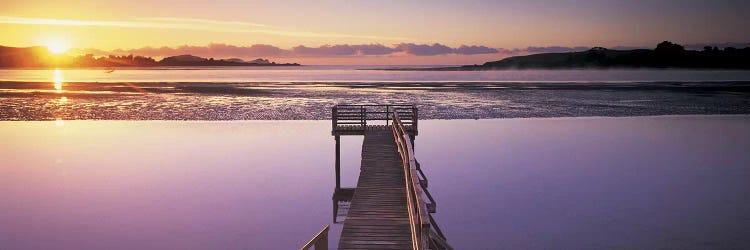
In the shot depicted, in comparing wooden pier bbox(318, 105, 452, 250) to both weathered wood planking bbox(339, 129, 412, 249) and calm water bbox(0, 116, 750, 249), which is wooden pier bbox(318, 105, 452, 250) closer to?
weathered wood planking bbox(339, 129, 412, 249)

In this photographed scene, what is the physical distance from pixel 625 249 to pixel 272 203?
1296cm

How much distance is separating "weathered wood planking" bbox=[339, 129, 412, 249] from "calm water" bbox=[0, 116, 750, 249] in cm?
323

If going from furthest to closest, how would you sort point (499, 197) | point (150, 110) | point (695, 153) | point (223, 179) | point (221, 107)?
point (221, 107) < point (150, 110) < point (695, 153) < point (223, 179) < point (499, 197)

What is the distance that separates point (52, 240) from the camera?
18188 millimetres

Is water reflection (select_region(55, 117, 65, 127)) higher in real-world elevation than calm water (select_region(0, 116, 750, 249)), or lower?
higher

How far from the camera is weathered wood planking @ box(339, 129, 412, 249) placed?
12.1 meters

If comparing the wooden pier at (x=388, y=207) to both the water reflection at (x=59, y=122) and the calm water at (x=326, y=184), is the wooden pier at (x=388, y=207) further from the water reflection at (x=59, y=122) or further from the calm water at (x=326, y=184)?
the water reflection at (x=59, y=122)

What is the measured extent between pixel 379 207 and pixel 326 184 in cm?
1223

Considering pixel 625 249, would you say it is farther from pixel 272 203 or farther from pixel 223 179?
pixel 223 179

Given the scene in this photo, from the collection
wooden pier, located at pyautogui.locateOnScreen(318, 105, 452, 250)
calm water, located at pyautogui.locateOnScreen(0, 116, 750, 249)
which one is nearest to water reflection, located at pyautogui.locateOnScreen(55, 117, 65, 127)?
calm water, located at pyautogui.locateOnScreen(0, 116, 750, 249)

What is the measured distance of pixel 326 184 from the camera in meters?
26.3

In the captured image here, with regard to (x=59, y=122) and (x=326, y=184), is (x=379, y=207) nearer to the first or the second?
(x=326, y=184)

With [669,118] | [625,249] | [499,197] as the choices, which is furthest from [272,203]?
[669,118]

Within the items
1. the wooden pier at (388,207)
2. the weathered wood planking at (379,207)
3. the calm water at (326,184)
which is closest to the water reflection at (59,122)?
the calm water at (326,184)
